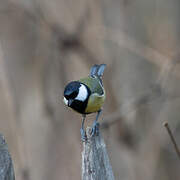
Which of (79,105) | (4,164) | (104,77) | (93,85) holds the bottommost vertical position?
(4,164)

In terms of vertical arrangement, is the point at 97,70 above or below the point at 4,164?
above

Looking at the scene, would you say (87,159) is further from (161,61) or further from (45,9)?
(45,9)

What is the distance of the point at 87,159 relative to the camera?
4.23ft

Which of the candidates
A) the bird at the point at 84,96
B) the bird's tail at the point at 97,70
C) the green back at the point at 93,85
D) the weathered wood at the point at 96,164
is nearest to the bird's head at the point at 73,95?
the bird at the point at 84,96

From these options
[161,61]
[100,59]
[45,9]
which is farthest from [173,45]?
[45,9]

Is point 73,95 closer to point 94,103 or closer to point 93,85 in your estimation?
point 94,103

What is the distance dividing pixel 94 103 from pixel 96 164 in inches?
31.9

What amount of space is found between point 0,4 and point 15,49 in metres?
0.66

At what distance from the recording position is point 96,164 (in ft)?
4.17

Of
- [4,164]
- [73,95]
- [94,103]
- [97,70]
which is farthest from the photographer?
Result: [97,70]

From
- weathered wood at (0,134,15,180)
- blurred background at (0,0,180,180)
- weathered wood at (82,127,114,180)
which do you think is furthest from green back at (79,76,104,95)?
weathered wood at (0,134,15,180)

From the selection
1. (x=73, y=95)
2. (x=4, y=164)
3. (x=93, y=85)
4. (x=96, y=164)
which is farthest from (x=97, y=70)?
(x=4, y=164)

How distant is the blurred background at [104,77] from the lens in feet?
9.19

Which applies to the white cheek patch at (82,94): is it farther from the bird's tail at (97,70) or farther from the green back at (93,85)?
the bird's tail at (97,70)
